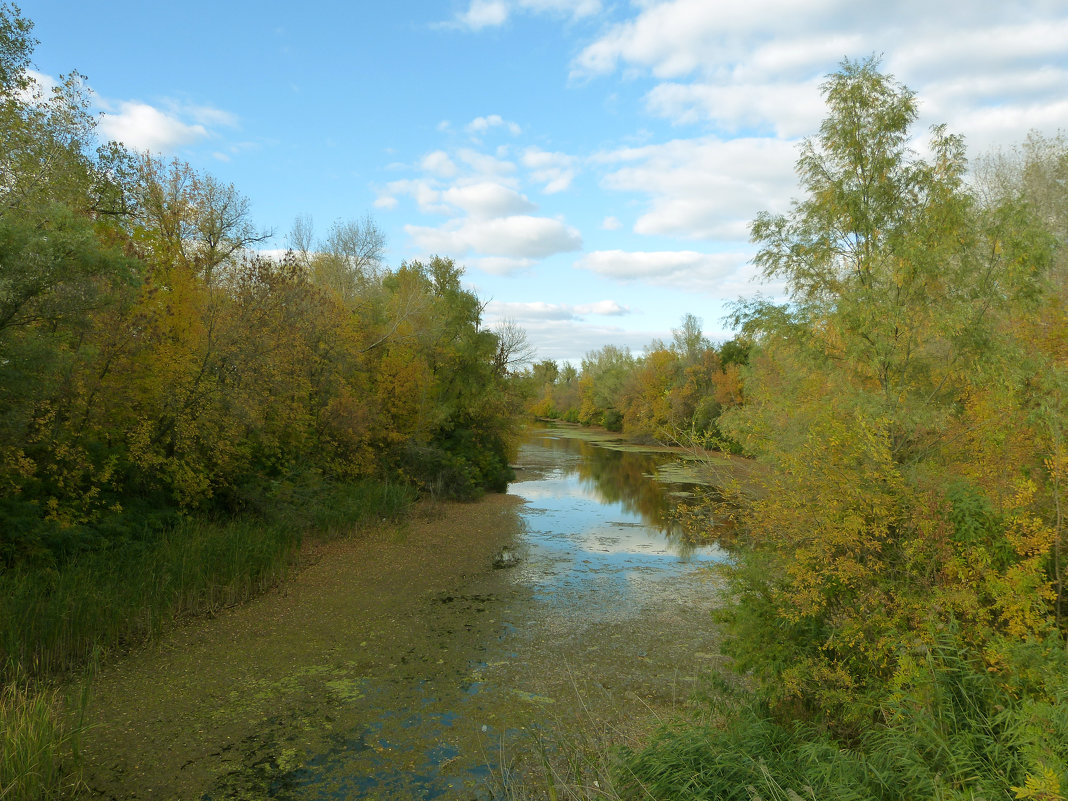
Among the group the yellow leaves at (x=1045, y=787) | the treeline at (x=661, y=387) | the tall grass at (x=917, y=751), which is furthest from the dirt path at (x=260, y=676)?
the treeline at (x=661, y=387)

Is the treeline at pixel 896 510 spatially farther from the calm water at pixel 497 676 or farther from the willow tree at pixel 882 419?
the calm water at pixel 497 676

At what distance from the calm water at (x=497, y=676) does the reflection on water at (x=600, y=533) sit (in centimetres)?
8

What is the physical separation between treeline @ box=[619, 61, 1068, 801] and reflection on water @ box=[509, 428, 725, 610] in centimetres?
556

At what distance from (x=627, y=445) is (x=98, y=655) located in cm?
4252

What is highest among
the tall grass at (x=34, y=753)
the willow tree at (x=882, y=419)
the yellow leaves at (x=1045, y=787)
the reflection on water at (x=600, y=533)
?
the willow tree at (x=882, y=419)

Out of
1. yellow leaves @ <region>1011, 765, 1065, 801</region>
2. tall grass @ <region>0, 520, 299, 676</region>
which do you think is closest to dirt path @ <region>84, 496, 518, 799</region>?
tall grass @ <region>0, 520, 299, 676</region>

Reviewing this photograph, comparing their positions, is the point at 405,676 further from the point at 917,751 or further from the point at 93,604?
the point at 917,751

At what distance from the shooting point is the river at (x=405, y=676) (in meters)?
5.67

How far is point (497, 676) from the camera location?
25.9 feet

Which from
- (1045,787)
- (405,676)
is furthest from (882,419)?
(405,676)

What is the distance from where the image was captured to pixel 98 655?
24.1 feet

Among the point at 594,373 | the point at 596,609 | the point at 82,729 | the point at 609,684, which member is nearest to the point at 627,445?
the point at 594,373

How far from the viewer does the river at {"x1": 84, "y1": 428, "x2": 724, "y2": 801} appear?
5672 millimetres

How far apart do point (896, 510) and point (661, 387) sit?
146 ft
